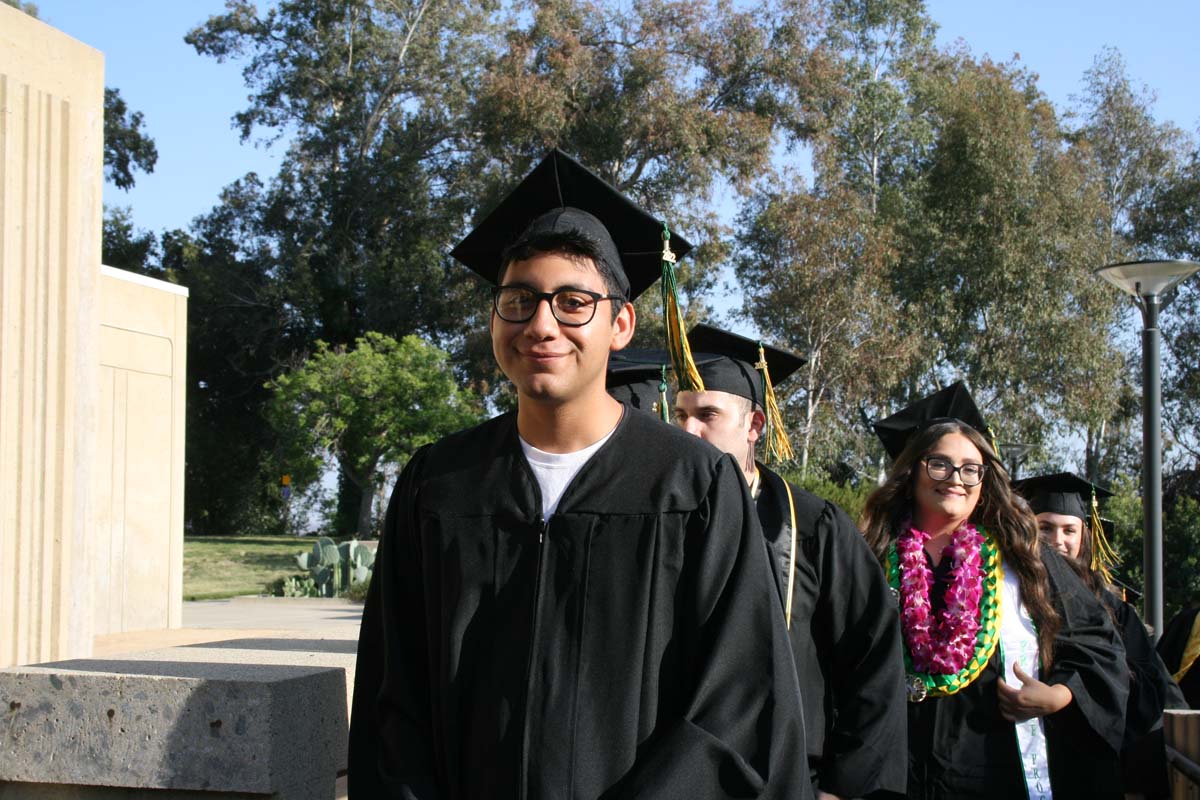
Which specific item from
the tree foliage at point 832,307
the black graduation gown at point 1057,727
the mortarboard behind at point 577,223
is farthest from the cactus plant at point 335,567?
the mortarboard behind at point 577,223

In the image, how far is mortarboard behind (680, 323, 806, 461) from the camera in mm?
3848

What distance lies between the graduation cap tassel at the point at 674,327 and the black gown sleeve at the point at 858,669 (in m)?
0.54

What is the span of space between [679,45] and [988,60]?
10607mm

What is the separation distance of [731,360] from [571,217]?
150 centimetres

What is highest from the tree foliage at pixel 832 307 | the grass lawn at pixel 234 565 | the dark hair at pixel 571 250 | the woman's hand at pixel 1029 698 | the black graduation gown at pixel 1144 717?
the tree foliage at pixel 832 307

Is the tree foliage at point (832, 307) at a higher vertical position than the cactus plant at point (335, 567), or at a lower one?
higher

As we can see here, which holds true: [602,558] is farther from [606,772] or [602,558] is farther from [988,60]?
[988,60]

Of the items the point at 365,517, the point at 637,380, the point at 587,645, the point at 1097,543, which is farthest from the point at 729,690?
the point at 365,517

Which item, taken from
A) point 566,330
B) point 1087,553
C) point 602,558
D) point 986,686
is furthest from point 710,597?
point 1087,553

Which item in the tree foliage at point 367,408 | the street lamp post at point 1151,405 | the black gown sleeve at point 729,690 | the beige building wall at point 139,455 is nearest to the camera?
the black gown sleeve at point 729,690

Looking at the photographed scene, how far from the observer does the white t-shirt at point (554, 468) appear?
235 centimetres

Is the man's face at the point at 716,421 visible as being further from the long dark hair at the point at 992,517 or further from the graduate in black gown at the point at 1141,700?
the graduate in black gown at the point at 1141,700

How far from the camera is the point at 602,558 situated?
7.40ft

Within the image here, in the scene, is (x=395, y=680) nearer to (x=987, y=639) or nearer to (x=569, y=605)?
(x=569, y=605)
